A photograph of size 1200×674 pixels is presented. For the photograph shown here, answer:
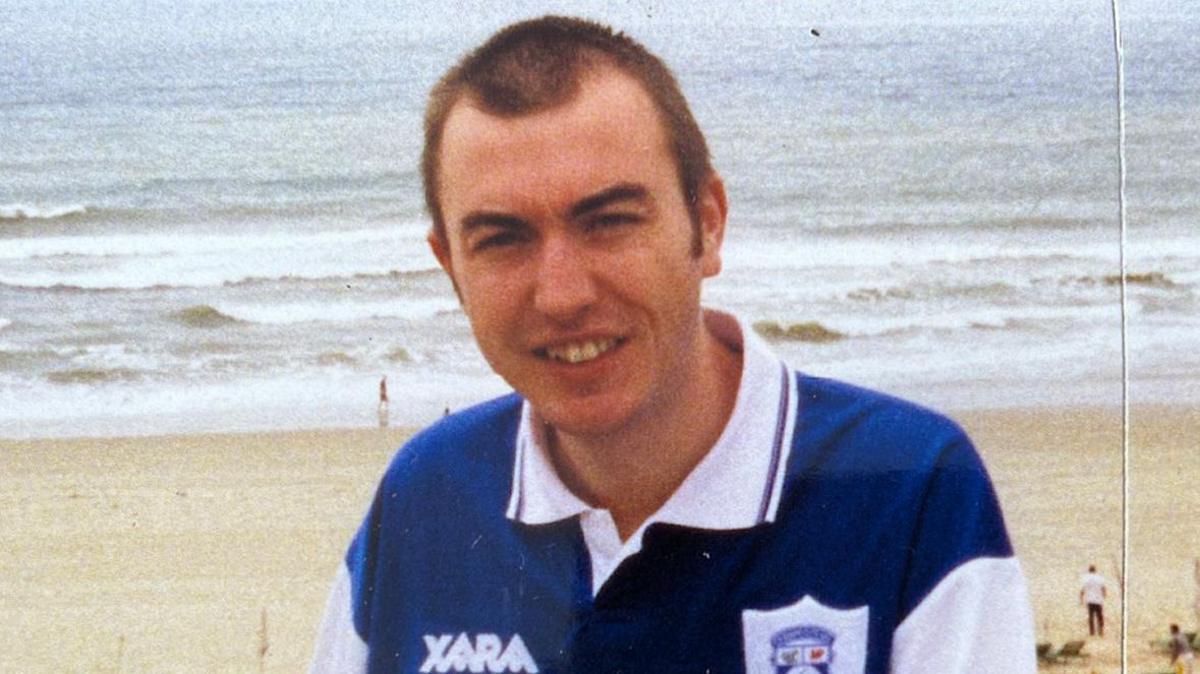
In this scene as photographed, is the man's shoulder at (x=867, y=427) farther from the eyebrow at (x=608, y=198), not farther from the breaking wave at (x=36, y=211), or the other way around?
the breaking wave at (x=36, y=211)

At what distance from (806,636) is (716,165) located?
3.23ft

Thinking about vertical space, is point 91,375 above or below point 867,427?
above

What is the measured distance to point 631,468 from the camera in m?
2.88

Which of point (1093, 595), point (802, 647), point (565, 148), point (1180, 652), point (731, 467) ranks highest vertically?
point (565, 148)

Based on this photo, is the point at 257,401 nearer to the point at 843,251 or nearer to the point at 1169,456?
the point at 843,251

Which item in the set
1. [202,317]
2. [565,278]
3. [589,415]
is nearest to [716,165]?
[565,278]

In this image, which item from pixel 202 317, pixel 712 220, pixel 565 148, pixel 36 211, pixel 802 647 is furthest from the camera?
pixel 202 317

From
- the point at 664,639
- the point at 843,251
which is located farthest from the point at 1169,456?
the point at 664,639

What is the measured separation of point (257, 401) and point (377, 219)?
0.56 m

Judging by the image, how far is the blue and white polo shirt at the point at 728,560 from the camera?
2781 mm

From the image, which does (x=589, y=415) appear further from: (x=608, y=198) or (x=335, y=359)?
(x=335, y=359)

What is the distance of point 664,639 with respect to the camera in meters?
2.80

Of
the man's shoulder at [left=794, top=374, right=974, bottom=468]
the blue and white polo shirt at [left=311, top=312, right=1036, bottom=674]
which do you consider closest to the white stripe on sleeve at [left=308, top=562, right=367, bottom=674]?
the blue and white polo shirt at [left=311, top=312, right=1036, bottom=674]

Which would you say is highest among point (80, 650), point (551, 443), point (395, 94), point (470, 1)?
point (470, 1)
